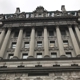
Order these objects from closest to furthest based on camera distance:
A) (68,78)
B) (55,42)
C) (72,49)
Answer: (68,78) < (72,49) < (55,42)

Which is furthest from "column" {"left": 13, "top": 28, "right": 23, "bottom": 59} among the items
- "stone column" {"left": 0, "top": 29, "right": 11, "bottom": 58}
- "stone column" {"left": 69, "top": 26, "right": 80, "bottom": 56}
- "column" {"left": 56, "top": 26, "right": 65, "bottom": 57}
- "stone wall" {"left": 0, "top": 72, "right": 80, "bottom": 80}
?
"stone column" {"left": 69, "top": 26, "right": 80, "bottom": 56}

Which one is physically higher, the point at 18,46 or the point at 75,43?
the point at 18,46

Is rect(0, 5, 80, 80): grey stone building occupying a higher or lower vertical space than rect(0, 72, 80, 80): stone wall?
higher

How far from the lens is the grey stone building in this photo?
86.7ft

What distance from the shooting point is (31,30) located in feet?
136

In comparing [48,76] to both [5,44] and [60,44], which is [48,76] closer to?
[60,44]

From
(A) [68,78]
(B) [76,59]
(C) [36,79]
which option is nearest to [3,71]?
(C) [36,79]

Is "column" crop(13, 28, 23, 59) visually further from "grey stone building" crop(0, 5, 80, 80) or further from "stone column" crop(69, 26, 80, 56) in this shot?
"stone column" crop(69, 26, 80, 56)

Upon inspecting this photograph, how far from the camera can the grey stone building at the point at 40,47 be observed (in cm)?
2642

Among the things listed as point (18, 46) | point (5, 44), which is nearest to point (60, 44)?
point (18, 46)

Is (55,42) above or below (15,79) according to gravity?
above

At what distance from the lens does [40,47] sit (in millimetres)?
35250

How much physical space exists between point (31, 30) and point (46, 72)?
1700 centimetres

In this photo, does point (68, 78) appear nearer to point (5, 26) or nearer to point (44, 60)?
point (44, 60)
